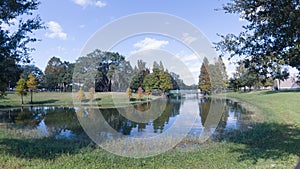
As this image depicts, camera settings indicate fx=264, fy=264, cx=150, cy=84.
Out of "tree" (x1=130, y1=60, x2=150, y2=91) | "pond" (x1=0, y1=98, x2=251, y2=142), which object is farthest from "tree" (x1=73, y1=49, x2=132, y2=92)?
"pond" (x1=0, y1=98, x2=251, y2=142)

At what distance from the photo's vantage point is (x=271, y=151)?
8.62 m

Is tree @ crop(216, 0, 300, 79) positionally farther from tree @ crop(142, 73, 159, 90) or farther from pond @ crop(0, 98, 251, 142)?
tree @ crop(142, 73, 159, 90)

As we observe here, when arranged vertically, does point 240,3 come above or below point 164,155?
above

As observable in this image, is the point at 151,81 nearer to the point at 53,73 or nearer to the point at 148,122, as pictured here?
the point at 148,122

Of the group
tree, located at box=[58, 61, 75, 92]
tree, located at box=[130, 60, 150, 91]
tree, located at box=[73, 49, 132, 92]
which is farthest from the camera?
tree, located at box=[58, 61, 75, 92]

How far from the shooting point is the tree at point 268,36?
595 cm

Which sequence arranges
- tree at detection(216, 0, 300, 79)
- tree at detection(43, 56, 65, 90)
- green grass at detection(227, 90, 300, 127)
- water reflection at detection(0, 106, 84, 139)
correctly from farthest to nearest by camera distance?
tree at detection(43, 56, 65, 90), green grass at detection(227, 90, 300, 127), water reflection at detection(0, 106, 84, 139), tree at detection(216, 0, 300, 79)

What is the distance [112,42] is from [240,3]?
5571 millimetres

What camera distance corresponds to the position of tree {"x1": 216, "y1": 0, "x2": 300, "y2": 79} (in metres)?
5.95

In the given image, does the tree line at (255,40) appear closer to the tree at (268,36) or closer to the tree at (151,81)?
the tree at (268,36)

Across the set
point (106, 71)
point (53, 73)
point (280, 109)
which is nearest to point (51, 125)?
point (106, 71)

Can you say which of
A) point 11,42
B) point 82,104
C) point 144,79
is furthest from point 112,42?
point 82,104

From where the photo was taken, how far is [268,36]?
7051mm

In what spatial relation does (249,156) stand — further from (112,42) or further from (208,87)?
(208,87)
